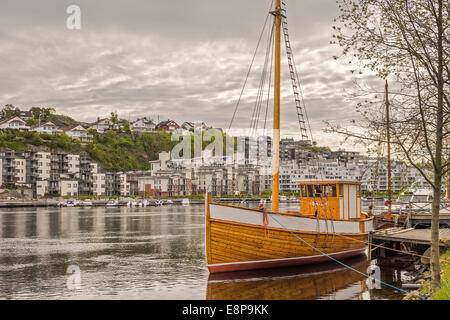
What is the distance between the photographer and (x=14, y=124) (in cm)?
17000

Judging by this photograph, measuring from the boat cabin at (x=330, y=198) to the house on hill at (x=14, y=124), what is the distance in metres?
164

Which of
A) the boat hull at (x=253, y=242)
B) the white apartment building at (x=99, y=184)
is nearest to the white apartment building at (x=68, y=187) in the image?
the white apartment building at (x=99, y=184)

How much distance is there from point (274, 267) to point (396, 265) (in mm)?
8110

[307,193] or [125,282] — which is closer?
[125,282]

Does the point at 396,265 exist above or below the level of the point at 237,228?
below

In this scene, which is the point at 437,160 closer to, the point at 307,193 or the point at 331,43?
the point at 331,43

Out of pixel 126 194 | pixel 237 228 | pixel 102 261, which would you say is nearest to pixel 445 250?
pixel 237 228

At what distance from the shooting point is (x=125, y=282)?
70.7ft

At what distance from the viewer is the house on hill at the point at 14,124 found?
167375 mm

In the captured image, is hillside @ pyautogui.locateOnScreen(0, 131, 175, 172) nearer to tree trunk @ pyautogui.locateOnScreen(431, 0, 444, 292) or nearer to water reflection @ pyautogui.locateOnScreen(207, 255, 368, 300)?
water reflection @ pyautogui.locateOnScreen(207, 255, 368, 300)

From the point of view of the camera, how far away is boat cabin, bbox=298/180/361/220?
2616 centimetres

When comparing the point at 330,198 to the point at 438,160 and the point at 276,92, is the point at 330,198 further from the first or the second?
the point at 438,160

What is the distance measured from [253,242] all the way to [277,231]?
1.33m

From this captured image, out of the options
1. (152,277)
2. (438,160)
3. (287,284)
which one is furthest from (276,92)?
(438,160)
